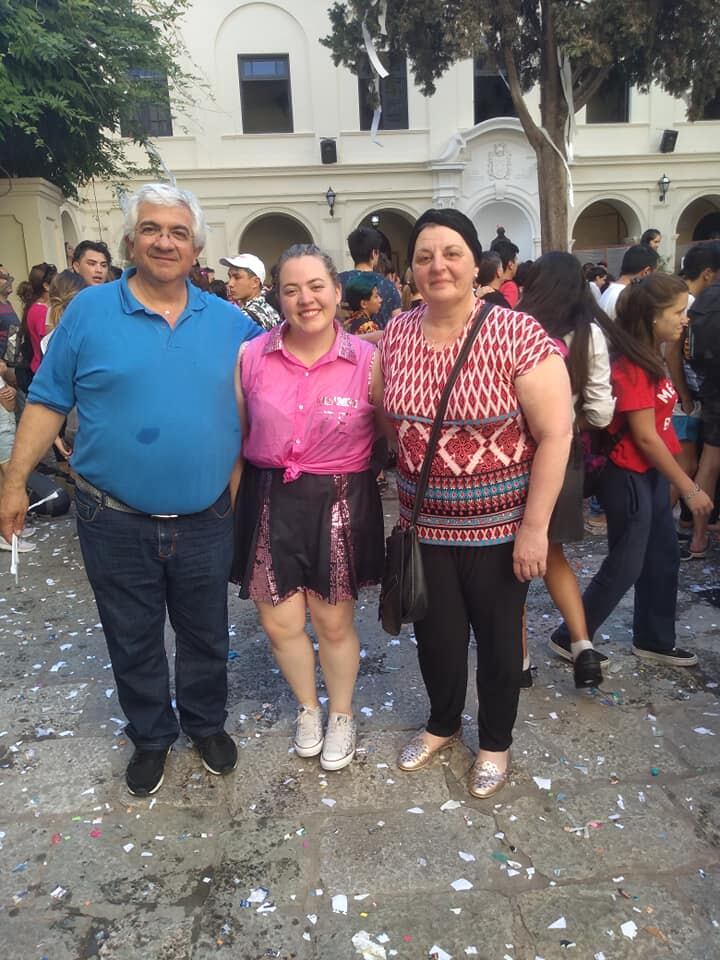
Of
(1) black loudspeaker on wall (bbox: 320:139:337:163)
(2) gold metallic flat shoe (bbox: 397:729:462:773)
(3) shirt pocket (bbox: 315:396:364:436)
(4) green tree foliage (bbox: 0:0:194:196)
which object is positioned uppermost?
(1) black loudspeaker on wall (bbox: 320:139:337:163)

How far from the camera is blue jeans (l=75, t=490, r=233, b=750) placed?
239cm

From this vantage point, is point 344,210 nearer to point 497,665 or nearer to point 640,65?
point 640,65

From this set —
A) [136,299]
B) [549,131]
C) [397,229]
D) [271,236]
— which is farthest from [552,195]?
[136,299]

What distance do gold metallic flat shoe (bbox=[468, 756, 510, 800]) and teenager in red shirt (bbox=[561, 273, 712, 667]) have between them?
991 mm

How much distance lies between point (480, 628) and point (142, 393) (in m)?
1.35

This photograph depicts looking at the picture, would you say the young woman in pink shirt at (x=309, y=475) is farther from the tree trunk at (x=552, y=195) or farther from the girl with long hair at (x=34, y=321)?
the tree trunk at (x=552, y=195)

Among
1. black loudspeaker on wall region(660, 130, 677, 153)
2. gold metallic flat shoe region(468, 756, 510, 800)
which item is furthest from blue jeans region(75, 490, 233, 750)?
black loudspeaker on wall region(660, 130, 677, 153)

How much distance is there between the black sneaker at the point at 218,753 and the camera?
106 inches

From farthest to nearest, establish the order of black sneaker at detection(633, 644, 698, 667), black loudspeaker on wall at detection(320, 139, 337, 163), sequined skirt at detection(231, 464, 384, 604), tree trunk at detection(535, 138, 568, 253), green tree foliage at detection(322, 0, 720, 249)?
black loudspeaker on wall at detection(320, 139, 337, 163), tree trunk at detection(535, 138, 568, 253), green tree foliage at detection(322, 0, 720, 249), black sneaker at detection(633, 644, 698, 667), sequined skirt at detection(231, 464, 384, 604)

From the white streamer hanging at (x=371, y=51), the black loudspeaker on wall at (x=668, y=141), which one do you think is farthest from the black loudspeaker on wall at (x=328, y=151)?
the black loudspeaker on wall at (x=668, y=141)

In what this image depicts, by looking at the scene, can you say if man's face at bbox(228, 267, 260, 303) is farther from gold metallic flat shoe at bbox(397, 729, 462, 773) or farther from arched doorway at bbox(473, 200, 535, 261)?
arched doorway at bbox(473, 200, 535, 261)

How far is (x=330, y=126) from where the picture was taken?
18.4 meters

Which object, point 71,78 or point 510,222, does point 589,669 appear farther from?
point 510,222

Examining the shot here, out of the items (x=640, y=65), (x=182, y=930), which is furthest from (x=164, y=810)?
(x=640, y=65)
